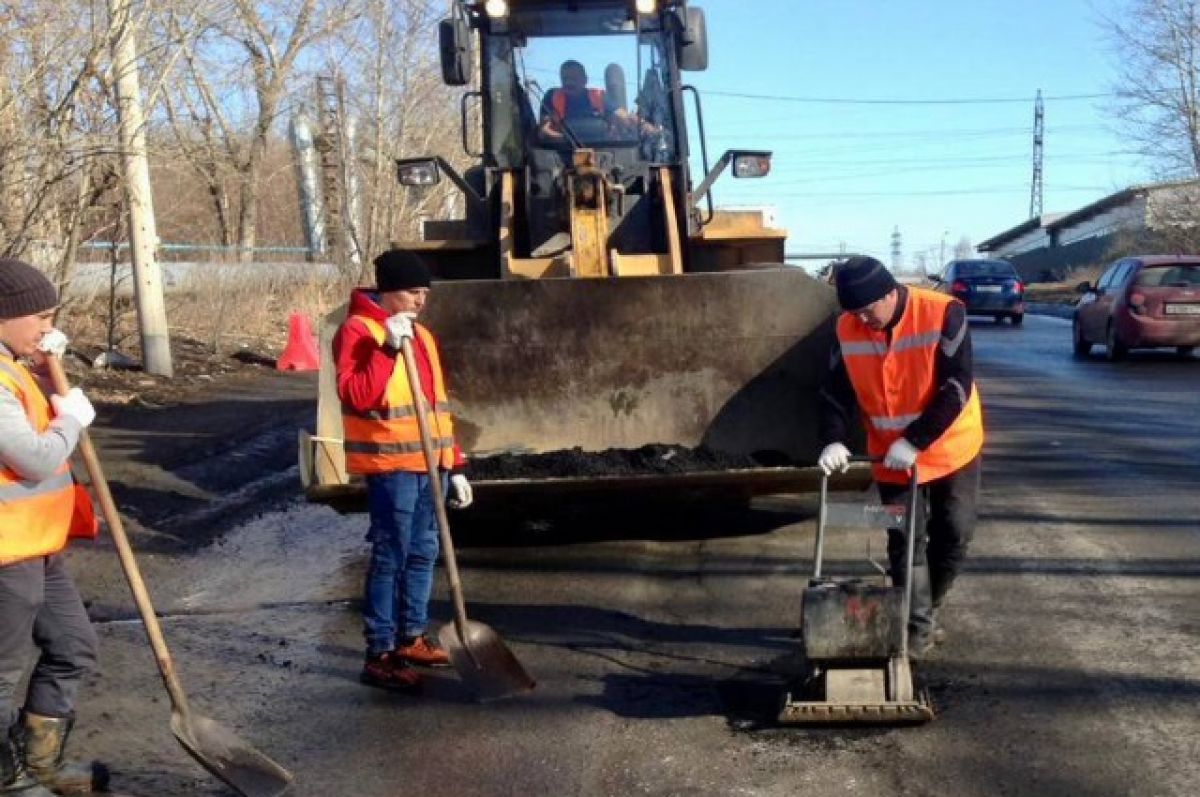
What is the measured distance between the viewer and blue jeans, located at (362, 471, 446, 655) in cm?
514

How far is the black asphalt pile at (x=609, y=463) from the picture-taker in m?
6.74

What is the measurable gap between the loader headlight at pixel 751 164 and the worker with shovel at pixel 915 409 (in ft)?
12.8

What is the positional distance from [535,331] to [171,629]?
2504 mm

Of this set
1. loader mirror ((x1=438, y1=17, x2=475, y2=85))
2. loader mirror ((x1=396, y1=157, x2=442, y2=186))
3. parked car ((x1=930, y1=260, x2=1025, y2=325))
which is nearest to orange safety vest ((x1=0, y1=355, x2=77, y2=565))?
loader mirror ((x1=438, y1=17, x2=475, y2=85))

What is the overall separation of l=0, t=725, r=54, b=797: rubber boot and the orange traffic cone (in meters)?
12.9

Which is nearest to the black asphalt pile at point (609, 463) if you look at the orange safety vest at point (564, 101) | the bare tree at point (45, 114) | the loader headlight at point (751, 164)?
the loader headlight at point (751, 164)

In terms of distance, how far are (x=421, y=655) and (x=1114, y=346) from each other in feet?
48.5

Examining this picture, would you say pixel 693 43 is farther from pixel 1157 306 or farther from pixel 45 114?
pixel 1157 306

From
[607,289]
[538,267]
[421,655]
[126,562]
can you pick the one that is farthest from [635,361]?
[126,562]

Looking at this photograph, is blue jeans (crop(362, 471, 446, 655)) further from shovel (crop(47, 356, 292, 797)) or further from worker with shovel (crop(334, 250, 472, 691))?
shovel (crop(47, 356, 292, 797))

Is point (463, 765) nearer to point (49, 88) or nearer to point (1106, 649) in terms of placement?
point (1106, 649)

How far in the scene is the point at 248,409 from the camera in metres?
12.7

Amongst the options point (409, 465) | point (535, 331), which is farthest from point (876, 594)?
point (535, 331)

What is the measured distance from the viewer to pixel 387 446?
511 cm
